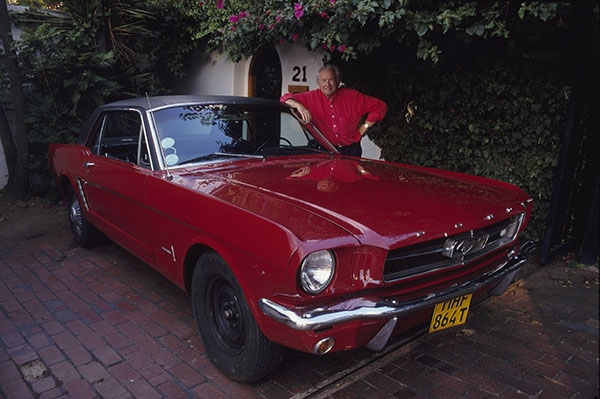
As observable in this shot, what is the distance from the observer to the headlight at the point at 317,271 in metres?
2.02

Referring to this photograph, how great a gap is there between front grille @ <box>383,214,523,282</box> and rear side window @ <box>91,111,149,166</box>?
1.93 metres

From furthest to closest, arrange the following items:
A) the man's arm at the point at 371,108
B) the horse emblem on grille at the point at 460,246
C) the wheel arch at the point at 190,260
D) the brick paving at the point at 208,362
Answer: the man's arm at the point at 371,108
the wheel arch at the point at 190,260
the brick paving at the point at 208,362
the horse emblem on grille at the point at 460,246

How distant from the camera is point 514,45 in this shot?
4.34 m

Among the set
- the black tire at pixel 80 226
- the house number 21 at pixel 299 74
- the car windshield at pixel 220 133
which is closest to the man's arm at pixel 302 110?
the car windshield at pixel 220 133

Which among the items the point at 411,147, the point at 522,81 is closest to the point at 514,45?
the point at 522,81

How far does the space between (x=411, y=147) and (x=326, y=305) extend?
3864 millimetres

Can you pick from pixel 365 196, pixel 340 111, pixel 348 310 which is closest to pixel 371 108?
pixel 340 111

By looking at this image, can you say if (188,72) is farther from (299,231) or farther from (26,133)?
(299,231)

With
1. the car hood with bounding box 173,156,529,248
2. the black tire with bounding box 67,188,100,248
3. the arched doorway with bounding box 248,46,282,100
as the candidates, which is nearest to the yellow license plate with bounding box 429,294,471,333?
the car hood with bounding box 173,156,529,248

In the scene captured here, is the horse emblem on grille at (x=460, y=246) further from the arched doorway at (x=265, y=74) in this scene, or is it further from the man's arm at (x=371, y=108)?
the arched doorway at (x=265, y=74)

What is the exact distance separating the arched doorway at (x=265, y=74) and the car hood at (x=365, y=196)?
4.72m

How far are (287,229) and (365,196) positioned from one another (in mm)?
678

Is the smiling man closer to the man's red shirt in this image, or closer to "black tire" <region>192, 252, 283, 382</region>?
the man's red shirt

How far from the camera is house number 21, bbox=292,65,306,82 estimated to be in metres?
7.07
